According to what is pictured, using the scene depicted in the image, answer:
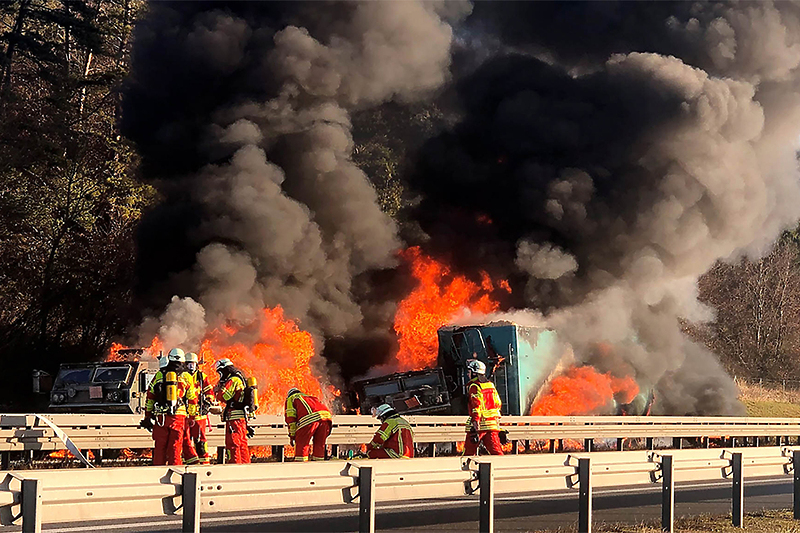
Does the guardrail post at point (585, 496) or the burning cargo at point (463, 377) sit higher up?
the burning cargo at point (463, 377)

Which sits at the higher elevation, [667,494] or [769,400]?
[769,400]

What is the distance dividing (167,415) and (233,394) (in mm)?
1458

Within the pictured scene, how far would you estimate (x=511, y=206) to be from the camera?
112 ft

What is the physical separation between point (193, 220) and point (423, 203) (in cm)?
873

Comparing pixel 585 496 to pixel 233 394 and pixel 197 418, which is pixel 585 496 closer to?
pixel 197 418

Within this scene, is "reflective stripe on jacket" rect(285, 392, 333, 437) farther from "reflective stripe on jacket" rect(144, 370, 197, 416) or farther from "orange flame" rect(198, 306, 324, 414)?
"orange flame" rect(198, 306, 324, 414)

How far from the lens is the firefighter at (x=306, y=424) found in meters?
14.4

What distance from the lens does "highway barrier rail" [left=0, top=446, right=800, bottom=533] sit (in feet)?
24.6

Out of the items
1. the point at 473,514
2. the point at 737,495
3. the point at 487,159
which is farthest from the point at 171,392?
the point at 487,159

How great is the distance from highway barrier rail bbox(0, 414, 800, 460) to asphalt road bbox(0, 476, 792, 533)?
5.33 metres

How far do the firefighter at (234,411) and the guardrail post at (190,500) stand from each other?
757cm

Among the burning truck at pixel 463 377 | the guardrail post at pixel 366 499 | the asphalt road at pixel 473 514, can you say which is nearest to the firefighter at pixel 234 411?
the asphalt road at pixel 473 514

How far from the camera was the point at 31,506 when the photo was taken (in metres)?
7.17

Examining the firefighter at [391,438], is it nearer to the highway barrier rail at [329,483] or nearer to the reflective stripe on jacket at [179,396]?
the highway barrier rail at [329,483]
